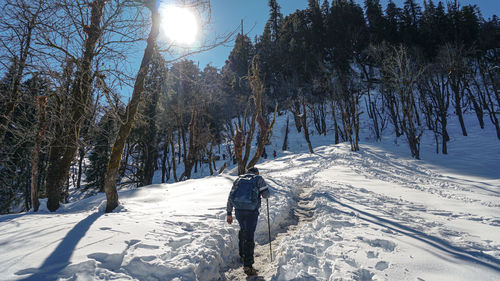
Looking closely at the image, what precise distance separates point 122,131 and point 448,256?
24.9ft

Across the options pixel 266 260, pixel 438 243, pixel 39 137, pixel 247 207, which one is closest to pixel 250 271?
pixel 266 260

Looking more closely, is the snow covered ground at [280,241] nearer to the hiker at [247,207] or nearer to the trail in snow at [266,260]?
the trail in snow at [266,260]

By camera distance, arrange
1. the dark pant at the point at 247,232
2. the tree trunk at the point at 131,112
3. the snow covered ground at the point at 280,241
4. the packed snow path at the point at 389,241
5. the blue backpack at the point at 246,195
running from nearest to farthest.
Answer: the snow covered ground at the point at 280,241 → the packed snow path at the point at 389,241 → the dark pant at the point at 247,232 → the blue backpack at the point at 246,195 → the tree trunk at the point at 131,112

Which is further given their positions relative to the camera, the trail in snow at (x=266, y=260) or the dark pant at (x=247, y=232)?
the dark pant at (x=247, y=232)

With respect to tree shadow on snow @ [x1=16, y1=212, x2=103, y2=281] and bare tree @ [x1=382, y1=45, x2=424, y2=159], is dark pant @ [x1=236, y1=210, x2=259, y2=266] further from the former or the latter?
bare tree @ [x1=382, y1=45, x2=424, y2=159]

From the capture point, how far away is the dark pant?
4.20 metres

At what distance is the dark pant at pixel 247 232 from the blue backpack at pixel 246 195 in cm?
14

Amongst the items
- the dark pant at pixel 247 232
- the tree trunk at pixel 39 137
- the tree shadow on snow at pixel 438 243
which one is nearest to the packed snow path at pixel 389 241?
the tree shadow on snow at pixel 438 243

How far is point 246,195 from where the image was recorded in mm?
4414

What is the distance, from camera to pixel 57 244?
3.49 metres

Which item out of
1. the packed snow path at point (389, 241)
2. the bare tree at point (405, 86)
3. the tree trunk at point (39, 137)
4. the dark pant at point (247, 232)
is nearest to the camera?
the packed snow path at point (389, 241)

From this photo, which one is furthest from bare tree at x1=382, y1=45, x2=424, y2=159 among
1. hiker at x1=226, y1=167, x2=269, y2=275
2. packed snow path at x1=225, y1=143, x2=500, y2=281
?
hiker at x1=226, y1=167, x2=269, y2=275

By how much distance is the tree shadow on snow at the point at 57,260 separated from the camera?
8.70ft

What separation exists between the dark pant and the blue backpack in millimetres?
140
